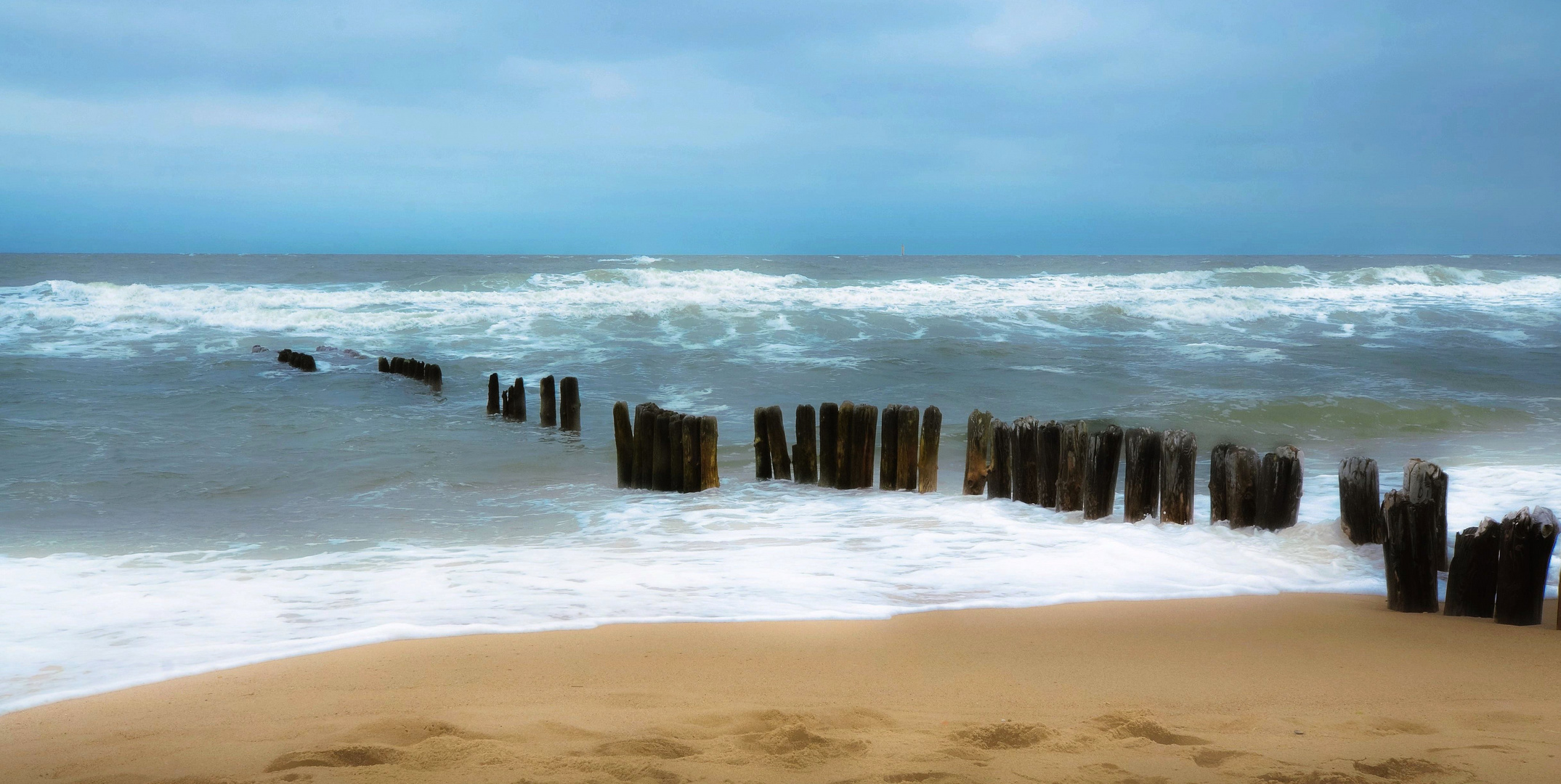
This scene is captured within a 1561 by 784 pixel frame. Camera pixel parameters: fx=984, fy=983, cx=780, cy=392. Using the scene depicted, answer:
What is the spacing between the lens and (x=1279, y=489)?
6.50 metres

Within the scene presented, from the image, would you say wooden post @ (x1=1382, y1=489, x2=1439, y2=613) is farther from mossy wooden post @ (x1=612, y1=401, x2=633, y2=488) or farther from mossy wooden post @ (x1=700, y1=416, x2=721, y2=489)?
mossy wooden post @ (x1=612, y1=401, x2=633, y2=488)

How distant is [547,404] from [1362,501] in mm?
9250

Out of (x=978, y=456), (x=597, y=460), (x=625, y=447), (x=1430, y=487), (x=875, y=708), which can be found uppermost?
(x=1430, y=487)

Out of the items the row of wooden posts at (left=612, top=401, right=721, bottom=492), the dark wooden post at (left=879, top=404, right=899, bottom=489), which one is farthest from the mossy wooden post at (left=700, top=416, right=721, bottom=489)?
the dark wooden post at (left=879, top=404, right=899, bottom=489)

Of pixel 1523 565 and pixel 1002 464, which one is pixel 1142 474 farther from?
pixel 1523 565

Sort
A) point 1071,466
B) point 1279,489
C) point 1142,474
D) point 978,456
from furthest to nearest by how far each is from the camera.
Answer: point 978,456
point 1071,466
point 1142,474
point 1279,489

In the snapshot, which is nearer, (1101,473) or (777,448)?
(1101,473)

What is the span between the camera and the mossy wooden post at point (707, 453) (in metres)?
8.53

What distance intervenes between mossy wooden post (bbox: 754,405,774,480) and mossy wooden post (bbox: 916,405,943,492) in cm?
145

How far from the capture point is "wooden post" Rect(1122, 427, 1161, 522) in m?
6.95

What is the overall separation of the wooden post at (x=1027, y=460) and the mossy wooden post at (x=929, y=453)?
2.46 ft

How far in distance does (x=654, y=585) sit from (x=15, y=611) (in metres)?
3.37

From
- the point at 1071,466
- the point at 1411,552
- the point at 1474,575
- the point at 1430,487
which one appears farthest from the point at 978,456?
the point at 1474,575

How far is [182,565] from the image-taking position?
6.26 m
